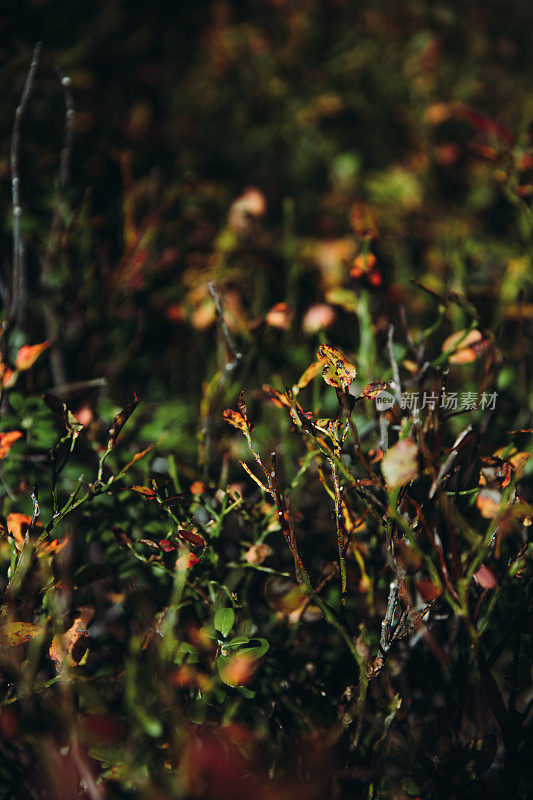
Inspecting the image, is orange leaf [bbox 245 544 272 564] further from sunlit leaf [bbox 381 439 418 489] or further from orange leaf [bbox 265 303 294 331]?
orange leaf [bbox 265 303 294 331]

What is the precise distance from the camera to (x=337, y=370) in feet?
2.10

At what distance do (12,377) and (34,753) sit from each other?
58cm

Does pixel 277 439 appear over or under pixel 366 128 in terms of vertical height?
under

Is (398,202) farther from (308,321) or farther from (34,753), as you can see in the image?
(34,753)

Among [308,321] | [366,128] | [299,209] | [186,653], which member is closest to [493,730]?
[186,653]

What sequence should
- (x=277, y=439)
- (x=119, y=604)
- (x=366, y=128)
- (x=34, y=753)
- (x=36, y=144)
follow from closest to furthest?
(x=34, y=753) → (x=119, y=604) → (x=277, y=439) → (x=36, y=144) → (x=366, y=128)

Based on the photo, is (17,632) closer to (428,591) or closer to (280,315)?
(428,591)

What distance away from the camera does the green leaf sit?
27.0 inches

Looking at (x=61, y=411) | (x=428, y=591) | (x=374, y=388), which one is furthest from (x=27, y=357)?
(x=428, y=591)

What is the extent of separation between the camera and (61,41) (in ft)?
5.30

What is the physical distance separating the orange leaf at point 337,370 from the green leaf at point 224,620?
356mm

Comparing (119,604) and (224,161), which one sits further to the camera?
(224,161)

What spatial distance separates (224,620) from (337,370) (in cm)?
39

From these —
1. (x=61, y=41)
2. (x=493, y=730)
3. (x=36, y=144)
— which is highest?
(x=61, y=41)
